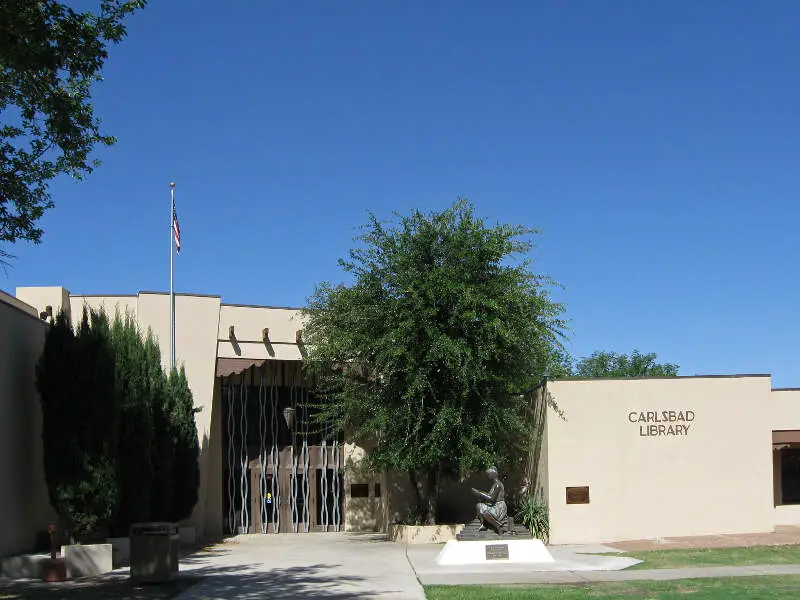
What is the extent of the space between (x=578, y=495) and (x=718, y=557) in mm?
4523

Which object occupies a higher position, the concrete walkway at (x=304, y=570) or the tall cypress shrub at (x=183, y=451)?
the tall cypress shrub at (x=183, y=451)

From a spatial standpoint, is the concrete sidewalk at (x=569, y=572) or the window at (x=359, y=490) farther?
the window at (x=359, y=490)

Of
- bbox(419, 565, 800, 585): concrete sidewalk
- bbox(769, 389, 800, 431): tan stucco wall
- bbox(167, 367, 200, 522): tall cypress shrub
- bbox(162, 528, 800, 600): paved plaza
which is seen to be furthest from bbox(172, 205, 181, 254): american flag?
bbox(769, 389, 800, 431): tan stucco wall

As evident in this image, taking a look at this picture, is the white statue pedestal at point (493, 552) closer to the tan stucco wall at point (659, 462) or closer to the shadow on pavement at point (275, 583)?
the shadow on pavement at point (275, 583)

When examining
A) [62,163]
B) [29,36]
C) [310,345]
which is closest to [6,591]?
[62,163]

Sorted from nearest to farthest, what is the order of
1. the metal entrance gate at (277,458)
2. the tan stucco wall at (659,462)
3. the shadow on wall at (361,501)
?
the tan stucco wall at (659,462) → the metal entrance gate at (277,458) → the shadow on wall at (361,501)

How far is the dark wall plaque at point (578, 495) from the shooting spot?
22.3 meters

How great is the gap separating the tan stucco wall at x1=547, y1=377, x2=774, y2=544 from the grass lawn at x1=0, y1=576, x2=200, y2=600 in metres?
10.4

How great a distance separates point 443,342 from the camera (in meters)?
22.1

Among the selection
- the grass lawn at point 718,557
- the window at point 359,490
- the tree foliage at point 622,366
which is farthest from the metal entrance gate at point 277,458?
the tree foliage at point 622,366

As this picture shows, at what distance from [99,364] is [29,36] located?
746cm

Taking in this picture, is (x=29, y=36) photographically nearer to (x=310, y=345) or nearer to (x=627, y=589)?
(x=627, y=589)

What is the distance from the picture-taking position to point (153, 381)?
21406mm

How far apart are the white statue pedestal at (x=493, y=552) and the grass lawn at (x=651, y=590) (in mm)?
3440
